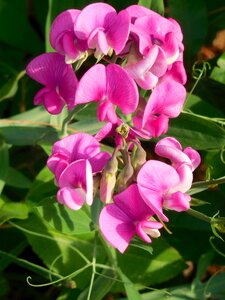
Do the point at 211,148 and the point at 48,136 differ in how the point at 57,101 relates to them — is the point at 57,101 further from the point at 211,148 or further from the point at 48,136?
the point at 211,148

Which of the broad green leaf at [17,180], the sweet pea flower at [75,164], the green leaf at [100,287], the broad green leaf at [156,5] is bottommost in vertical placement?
the green leaf at [100,287]

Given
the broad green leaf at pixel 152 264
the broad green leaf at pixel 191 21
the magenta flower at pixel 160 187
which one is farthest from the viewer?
the broad green leaf at pixel 191 21

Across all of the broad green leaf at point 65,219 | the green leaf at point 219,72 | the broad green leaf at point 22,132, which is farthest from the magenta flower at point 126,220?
the green leaf at point 219,72

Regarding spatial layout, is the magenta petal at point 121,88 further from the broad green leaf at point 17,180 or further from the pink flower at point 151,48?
the broad green leaf at point 17,180

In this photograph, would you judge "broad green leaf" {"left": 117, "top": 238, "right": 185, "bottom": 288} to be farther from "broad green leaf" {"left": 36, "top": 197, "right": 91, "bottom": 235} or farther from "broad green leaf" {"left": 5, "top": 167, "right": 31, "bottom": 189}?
"broad green leaf" {"left": 5, "top": 167, "right": 31, "bottom": 189}

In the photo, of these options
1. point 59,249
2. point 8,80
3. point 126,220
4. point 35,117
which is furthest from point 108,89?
point 8,80

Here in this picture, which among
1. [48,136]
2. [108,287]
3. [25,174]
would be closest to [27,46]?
[25,174]

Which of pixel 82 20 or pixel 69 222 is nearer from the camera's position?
pixel 82 20
